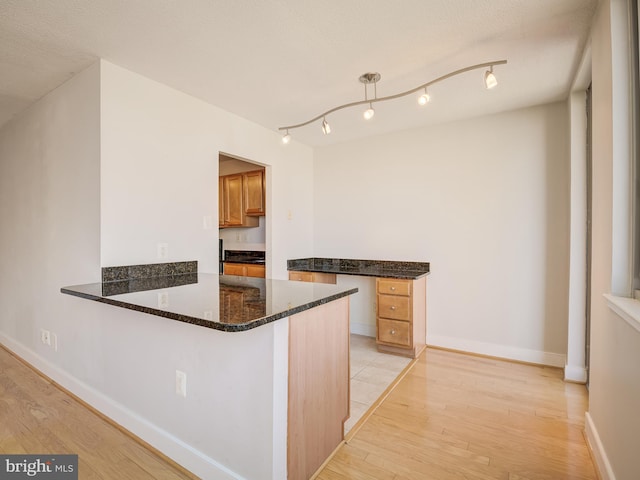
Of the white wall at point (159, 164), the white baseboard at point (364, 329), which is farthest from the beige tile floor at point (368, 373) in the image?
the white wall at point (159, 164)

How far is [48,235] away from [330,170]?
2.91m

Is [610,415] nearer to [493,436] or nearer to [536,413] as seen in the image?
[493,436]

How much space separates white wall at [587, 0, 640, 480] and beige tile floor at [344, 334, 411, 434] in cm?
124

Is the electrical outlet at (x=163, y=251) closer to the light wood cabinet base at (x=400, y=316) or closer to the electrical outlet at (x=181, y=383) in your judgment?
the electrical outlet at (x=181, y=383)

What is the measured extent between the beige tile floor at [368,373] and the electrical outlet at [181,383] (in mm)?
972

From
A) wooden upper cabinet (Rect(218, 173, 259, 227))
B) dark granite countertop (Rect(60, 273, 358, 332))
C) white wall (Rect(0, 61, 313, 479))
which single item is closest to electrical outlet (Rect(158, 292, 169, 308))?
dark granite countertop (Rect(60, 273, 358, 332))

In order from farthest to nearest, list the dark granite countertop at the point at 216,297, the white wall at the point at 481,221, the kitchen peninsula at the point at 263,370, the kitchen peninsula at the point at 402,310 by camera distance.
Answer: the kitchen peninsula at the point at 402,310, the white wall at the point at 481,221, the kitchen peninsula at the point at 263,370, the dark granite countertop at the point at 216,297

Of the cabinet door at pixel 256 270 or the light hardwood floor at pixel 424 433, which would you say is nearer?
the light hardwood floor at pixel 424 433

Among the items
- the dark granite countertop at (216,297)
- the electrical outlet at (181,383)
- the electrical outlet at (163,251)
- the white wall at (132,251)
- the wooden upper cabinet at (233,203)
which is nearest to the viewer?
the dark granite countertop at (216,297)

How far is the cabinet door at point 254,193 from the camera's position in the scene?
434cm

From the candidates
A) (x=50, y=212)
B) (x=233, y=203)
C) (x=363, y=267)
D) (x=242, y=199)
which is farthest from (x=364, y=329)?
(x=50, y=212)

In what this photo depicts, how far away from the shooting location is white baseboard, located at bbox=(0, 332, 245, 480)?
1.53 metres

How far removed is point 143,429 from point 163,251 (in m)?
1.18

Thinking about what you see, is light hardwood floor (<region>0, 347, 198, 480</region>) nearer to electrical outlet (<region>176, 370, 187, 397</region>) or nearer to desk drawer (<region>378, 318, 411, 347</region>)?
electrical outlet (<region>176, 370, 187, 397</region>)
